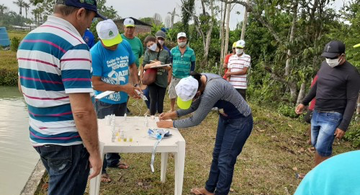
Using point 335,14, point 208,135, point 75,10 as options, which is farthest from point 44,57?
point 335,14

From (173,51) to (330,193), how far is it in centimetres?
539

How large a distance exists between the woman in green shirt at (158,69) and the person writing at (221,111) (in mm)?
2238

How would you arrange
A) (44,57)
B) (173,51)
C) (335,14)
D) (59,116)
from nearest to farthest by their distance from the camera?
(44,57) < (59,116) < (173,51) < (335,14)

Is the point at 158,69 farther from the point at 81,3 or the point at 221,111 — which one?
the point at 81,3

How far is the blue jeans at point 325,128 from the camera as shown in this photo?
3395 millimetres

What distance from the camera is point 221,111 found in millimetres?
2895

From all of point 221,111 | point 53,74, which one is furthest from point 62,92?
point 221,111

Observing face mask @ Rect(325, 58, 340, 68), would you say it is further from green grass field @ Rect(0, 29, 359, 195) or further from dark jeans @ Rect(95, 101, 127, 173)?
dark jeans @ Rect(95, 101, 127, 173)

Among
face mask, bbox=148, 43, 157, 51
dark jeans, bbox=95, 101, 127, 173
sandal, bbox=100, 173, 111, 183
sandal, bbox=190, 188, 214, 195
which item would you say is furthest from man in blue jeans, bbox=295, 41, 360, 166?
face mask, bbox=148, 43, 157, 51

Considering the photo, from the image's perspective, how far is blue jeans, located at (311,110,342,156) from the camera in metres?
3.39

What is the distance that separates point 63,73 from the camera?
153 cm

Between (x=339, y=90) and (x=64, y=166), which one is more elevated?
(x=339, y=90)

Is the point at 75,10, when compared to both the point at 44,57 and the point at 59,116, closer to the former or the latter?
the point at 44,57

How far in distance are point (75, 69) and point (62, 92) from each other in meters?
0.17
